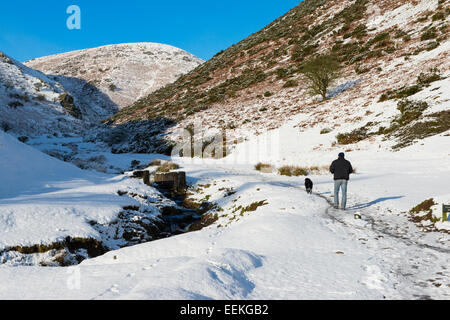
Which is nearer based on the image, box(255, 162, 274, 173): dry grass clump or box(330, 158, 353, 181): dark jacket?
box(330, 158, 353, 181): dark jacket

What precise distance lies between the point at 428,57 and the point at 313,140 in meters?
15.6

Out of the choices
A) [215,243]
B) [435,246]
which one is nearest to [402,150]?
[435,246]

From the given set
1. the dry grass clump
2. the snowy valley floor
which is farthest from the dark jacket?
the dry grass clump

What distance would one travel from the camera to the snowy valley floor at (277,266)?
147 inches

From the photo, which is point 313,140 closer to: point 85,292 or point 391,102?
point 391,102

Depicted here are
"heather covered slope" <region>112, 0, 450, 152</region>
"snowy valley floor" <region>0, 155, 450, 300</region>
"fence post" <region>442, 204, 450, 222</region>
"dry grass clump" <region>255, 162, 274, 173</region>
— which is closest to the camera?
"snowy valley floor" <region>0, 155, 450, 300</region>

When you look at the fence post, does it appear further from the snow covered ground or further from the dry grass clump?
the dry grass clump

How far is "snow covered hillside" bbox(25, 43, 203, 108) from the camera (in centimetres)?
8456

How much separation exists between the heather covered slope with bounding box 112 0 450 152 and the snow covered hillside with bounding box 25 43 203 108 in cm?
2742

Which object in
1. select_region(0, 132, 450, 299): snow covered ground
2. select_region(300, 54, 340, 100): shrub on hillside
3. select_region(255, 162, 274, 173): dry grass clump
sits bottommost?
select_region(0, 132, 450, 299): snow covered ground

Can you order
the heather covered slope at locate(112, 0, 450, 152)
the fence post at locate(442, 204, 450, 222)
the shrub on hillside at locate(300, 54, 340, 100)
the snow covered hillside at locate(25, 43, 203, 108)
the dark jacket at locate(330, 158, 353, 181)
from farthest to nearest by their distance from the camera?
1. the snow covered hillside at locate(25, 43, 203, 108)
2. the shrub on hillside at locate(300, 54, 340, 100)
3. the heather covered slope at locate(112, 0, 450, 152)
4. the dark jacket at locate(330, 158, 353, 181)
5. the fence post at locate(442, 204, 450, 222)

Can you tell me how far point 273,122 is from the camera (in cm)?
3403

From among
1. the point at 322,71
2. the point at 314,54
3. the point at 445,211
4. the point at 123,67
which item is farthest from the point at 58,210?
the point at 123,67

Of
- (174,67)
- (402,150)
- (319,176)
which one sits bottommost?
(319,176)
